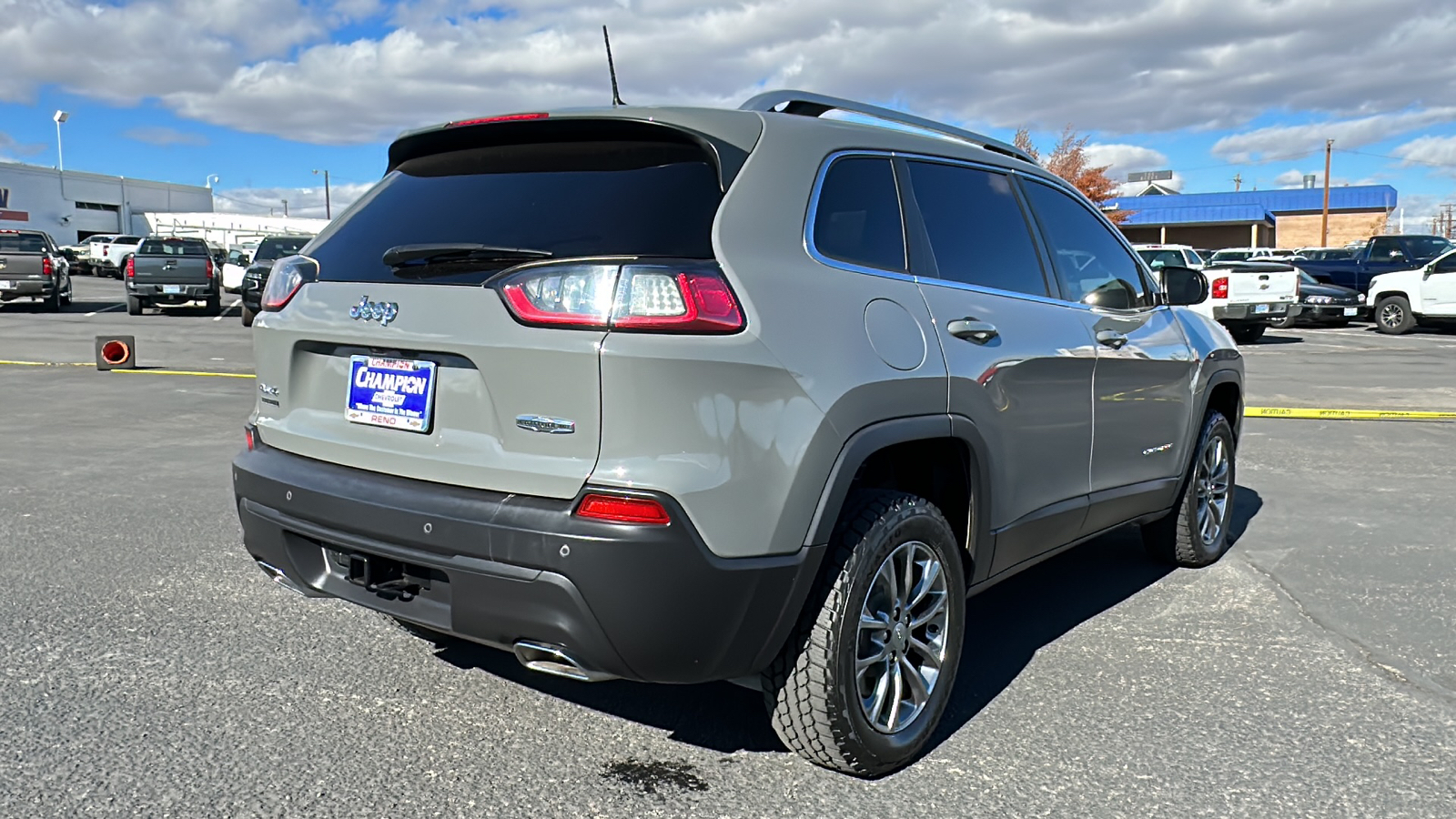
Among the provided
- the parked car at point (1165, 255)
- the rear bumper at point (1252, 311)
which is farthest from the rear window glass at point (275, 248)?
the rear bumper at point (1252, 311)

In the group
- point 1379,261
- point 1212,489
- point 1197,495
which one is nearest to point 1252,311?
point 1379,261

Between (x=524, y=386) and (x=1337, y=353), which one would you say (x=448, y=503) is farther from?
(x=1337, y=353)

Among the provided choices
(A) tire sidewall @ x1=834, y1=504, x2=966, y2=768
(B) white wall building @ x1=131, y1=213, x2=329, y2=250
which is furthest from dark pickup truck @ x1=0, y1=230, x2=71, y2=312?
(B) white wall building @ x1=131, y1=213, x2=329, y2=250

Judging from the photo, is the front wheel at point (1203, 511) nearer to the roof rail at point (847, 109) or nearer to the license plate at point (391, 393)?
the roof rail at point (847, 109)

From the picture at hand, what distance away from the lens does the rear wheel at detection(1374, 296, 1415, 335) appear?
22891 mm

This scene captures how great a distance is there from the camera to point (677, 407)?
2674mm

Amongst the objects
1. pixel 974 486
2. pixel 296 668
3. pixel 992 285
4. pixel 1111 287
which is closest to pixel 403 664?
pixel 296 668

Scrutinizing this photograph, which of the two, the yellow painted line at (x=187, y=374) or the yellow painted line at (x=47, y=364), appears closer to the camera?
the yellow painted line at (x=187, y=374)

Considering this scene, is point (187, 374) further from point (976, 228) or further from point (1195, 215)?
point (1195, 215)

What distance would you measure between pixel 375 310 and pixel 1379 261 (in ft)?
92.3

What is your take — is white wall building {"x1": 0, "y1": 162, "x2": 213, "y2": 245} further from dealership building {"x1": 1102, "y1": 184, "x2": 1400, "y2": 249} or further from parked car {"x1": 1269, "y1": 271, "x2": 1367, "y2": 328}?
parked car {"x1": 1269, "y1": 271, "x2": 1367, "y2": 328}

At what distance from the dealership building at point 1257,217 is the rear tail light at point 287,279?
5265 centimetres

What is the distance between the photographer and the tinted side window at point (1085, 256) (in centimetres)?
431

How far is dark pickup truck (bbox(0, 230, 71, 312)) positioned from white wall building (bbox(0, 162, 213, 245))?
45.6m
